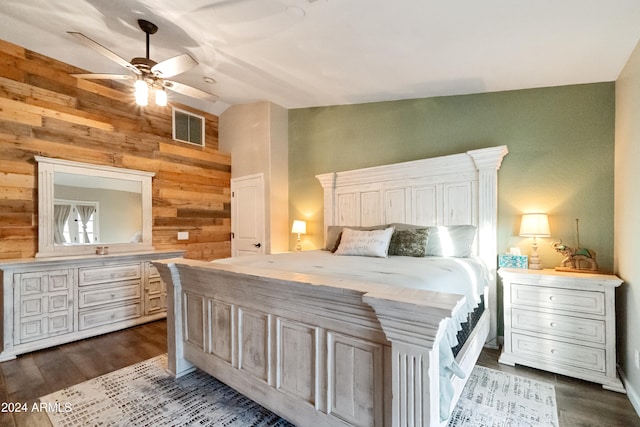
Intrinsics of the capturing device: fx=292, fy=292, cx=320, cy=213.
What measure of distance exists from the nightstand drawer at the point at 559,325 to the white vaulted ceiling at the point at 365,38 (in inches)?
79.0

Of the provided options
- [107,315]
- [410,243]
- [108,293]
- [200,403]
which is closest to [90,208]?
[108,293]

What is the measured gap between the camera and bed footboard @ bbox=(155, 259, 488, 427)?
1.11 meters

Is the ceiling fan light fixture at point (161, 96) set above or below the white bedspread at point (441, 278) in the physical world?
above

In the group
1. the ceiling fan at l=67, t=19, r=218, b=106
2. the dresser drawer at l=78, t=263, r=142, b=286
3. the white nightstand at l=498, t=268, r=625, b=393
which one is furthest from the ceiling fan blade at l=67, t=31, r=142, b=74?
the white nightstand at l=498, t=268, r=625, b=393

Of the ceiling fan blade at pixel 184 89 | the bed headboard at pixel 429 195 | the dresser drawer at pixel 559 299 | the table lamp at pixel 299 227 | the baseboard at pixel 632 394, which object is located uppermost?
the ceiling fan blade at pixel 184 89

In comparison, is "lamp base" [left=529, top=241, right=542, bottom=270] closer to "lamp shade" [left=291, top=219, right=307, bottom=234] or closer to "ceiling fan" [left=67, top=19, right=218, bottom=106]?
"lamp shade" [left=291, top=219, right=307, bottom=234]

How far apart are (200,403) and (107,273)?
7.47 ft

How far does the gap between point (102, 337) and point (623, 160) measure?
5198 mm

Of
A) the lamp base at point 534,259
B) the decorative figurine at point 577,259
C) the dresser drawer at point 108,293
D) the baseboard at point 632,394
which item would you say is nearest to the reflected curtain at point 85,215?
the dresser drawer at point 108,293

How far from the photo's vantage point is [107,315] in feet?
11.1

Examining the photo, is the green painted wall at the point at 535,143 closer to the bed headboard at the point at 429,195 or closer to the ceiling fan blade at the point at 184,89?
the bed headboard at the point at 429,195

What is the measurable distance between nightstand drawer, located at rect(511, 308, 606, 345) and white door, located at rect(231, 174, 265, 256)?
132 inches

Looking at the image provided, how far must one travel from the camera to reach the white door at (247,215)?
15.2 ft

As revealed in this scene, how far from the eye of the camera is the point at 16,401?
2.05 m
